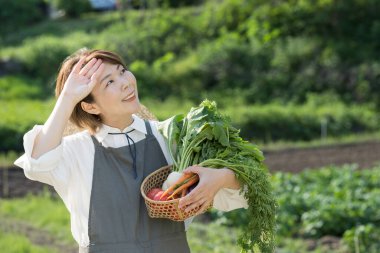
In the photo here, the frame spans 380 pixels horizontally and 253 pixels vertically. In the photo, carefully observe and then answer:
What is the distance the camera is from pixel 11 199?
964cm

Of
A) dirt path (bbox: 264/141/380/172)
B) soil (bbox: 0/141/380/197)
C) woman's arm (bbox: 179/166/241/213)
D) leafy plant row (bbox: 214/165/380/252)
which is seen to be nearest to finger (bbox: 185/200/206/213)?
woman's arm (bbox: 179/166/241/213)

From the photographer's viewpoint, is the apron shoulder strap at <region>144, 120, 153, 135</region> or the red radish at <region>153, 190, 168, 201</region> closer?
the red radish at <region>153, 190, 168, 201</region>

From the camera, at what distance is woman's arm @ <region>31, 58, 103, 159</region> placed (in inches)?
108

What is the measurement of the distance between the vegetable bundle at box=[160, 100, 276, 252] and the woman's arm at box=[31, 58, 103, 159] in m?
0.37

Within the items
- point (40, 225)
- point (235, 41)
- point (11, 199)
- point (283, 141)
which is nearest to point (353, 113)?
point (283, 141)

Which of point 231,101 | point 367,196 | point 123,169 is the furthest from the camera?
point 231,101

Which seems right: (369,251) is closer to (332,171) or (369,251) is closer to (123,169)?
(332,171)

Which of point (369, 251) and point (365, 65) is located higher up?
point (369, 251)

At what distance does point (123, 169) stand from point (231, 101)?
16648 millimetres

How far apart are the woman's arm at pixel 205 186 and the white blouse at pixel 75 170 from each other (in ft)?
0.45

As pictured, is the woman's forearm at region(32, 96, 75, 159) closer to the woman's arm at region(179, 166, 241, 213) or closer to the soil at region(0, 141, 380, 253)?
the woman's arm at region(179, 166, 241, 213)

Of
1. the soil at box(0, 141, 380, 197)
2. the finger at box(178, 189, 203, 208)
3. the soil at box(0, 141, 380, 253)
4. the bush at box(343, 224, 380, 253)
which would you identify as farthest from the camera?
the soil at box(0, 141, 380, 197)

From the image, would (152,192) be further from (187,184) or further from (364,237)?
(364,237)

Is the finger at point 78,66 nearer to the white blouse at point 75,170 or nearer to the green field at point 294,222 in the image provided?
the white blouse at point 75,170
